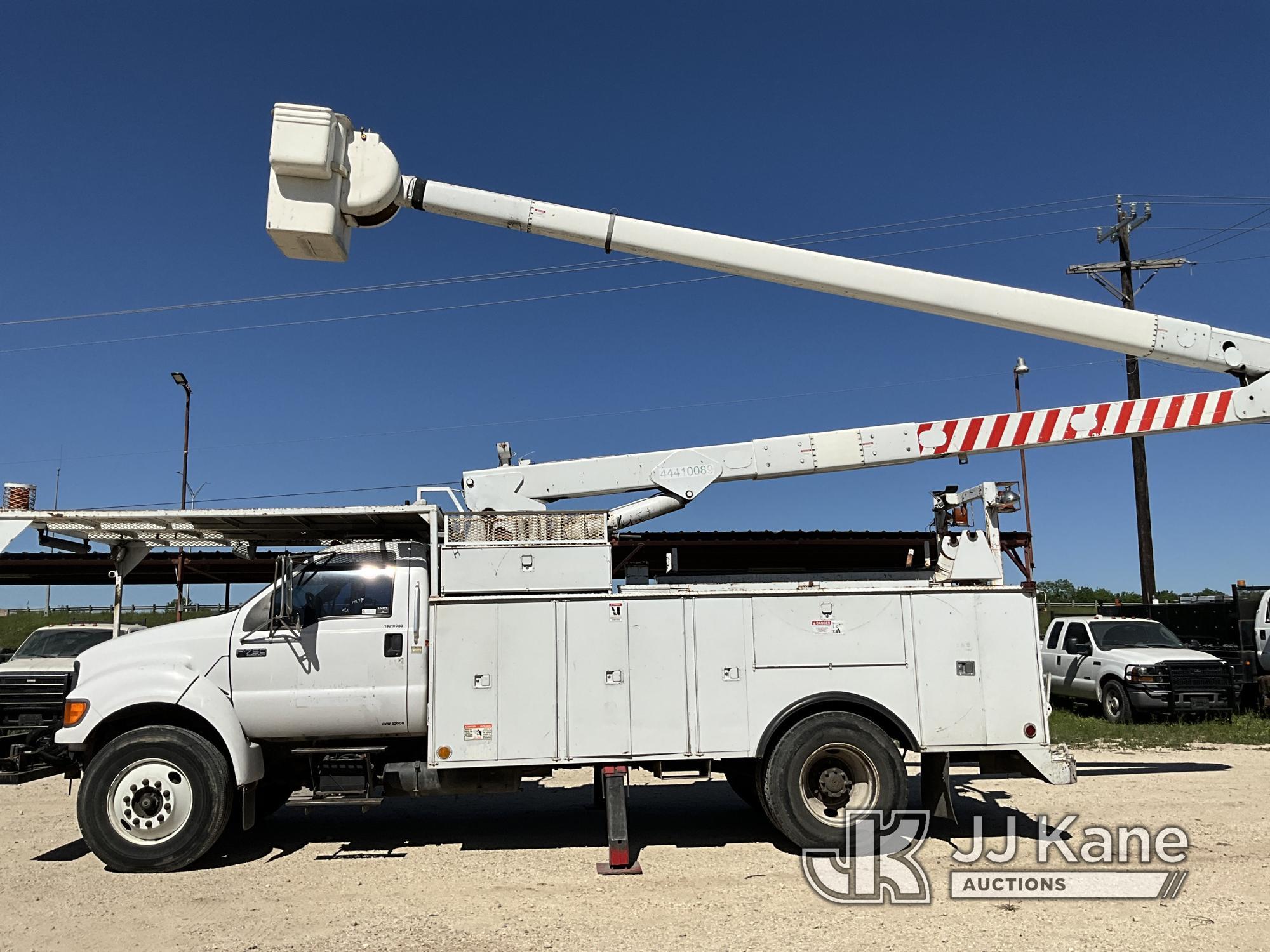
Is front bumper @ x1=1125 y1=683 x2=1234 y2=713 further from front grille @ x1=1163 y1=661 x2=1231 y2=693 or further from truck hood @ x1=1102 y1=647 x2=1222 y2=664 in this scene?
truck hood @ x1=1102 y1=647 x2=1222 y2=664

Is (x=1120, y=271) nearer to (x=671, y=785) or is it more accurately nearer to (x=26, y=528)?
(x=671, y=785)

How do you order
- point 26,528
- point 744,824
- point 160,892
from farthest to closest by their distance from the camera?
point 744,824
point 26,528
point 160,892

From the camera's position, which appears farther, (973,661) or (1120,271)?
(1120,271)

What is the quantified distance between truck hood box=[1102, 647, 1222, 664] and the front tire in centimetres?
1379

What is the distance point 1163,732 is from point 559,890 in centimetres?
1125

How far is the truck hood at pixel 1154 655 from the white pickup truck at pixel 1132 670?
0.03 ft

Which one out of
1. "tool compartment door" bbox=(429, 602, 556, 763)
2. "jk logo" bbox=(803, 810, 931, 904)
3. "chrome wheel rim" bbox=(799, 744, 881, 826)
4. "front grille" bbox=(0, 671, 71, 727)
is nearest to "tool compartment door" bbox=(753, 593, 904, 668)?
"chrome wheel rim" bbox=(799, 744, 881, 826)

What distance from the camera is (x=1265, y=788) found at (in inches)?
399

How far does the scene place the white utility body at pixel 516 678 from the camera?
741 centimetres

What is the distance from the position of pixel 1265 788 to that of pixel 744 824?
5.91m

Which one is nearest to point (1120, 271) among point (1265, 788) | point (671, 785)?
point (1265, 788)

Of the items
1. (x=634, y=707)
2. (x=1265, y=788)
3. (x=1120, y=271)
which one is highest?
(x=1120, y=271)

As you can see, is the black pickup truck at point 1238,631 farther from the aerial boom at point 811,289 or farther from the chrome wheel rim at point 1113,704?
the aerial boom at point 811,289

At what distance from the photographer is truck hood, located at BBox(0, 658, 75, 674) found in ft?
38.5
